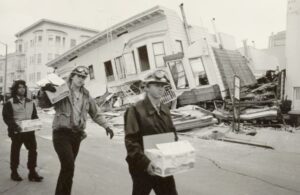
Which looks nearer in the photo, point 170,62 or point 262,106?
point 262,106

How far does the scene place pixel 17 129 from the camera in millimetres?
5594

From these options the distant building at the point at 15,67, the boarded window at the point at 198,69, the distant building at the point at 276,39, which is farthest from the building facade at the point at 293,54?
the distant building at the point at 15,67

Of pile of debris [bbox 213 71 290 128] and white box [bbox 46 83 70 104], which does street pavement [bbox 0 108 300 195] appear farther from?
pile of debris [bbox 213 71 290 128]

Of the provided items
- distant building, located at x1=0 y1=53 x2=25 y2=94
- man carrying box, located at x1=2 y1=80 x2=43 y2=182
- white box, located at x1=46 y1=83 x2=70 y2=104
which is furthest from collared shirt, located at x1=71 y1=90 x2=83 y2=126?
distant building, located at x1=0 y1=53 x2=25 y2=94

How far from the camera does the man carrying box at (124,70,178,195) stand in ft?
9.19

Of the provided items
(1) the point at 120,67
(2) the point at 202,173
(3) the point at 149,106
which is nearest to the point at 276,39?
(1) the point at 120,67

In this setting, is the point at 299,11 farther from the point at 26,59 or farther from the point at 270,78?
the point at 26,59

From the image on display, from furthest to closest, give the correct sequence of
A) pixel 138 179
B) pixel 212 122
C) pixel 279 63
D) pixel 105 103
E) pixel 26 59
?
pixel 26 59
pixel 279 63
pixel 105 103
pixel 212 122
pixel 138 179

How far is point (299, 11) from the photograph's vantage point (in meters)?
13.4

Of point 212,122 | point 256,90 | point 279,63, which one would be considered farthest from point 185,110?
point 279,63

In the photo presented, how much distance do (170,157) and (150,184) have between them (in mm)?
473

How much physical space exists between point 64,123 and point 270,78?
1631 cm

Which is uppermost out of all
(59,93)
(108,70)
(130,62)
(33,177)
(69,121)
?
(130,62)

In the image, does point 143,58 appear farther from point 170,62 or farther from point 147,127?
point 147,127
